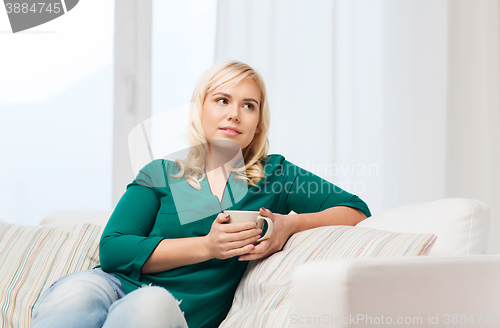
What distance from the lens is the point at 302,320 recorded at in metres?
0.62

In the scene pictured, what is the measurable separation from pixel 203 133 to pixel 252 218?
1.37 ft

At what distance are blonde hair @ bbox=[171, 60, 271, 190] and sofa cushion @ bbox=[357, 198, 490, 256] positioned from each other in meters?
0.46

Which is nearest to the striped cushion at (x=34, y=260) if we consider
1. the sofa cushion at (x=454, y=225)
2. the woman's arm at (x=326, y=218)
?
the woman's arm at (x=326, y=218)

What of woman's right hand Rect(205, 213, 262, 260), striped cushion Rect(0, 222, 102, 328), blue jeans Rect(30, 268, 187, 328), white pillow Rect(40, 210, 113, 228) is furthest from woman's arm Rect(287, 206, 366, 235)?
white pillow Rect(40, 210, 113, 228)

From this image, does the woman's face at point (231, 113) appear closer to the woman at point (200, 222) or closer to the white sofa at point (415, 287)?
the woman at point (200, 222)

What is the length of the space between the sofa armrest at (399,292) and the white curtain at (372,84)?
4.64 feet

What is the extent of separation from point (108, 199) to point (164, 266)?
148 centimetres

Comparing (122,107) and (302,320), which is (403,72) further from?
(302,320)

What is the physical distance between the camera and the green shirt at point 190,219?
95cm

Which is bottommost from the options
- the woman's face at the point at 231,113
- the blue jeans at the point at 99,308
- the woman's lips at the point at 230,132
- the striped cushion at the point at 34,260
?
the striped cushion at the point at 34,260

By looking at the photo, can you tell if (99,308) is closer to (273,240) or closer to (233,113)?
(273,240)

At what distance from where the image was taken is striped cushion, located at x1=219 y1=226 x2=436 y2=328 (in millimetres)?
777

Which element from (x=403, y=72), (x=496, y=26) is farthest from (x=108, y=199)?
(x=496, y=26)

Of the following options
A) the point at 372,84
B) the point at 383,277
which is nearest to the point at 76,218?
the point at 383,277
